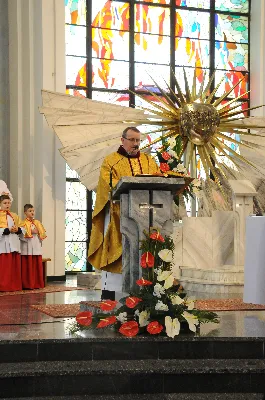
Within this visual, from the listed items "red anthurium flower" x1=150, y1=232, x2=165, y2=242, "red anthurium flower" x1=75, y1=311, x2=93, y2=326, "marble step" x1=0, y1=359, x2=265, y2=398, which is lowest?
"marble step" x1=0, y1=359, x2=265, y2=398

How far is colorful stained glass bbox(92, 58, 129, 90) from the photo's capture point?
14115 mm

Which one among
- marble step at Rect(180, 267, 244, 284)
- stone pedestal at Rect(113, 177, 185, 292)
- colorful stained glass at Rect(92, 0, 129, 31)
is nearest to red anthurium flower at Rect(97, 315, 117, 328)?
stone pedestal at Rect(113, 177, 185, 292)

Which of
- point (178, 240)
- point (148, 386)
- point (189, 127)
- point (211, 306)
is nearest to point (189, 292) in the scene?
point (178, 240)

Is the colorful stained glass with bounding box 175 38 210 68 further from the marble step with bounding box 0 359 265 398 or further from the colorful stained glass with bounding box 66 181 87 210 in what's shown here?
the marble step with bounding box 0 359 265 398

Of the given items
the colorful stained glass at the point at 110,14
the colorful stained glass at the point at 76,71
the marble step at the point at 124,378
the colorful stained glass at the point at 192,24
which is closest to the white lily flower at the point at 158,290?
the marble step at the point at 124,378

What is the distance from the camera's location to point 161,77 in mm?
14531

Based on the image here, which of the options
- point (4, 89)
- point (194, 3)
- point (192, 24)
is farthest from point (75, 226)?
point (194, 3)

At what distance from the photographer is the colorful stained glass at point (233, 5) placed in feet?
50.2

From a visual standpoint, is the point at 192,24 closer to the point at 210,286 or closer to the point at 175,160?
the point at 175,160

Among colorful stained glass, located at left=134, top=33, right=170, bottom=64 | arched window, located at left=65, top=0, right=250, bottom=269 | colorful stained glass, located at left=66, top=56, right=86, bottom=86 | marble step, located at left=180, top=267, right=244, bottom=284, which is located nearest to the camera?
marble step, located at left=180, top=267, right=244, bottom=284

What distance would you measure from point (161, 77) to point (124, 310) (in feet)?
33.4

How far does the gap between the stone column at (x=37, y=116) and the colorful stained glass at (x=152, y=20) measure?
2.53 meters

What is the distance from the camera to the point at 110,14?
14.3m

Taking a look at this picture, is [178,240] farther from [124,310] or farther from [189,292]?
[124,310]
